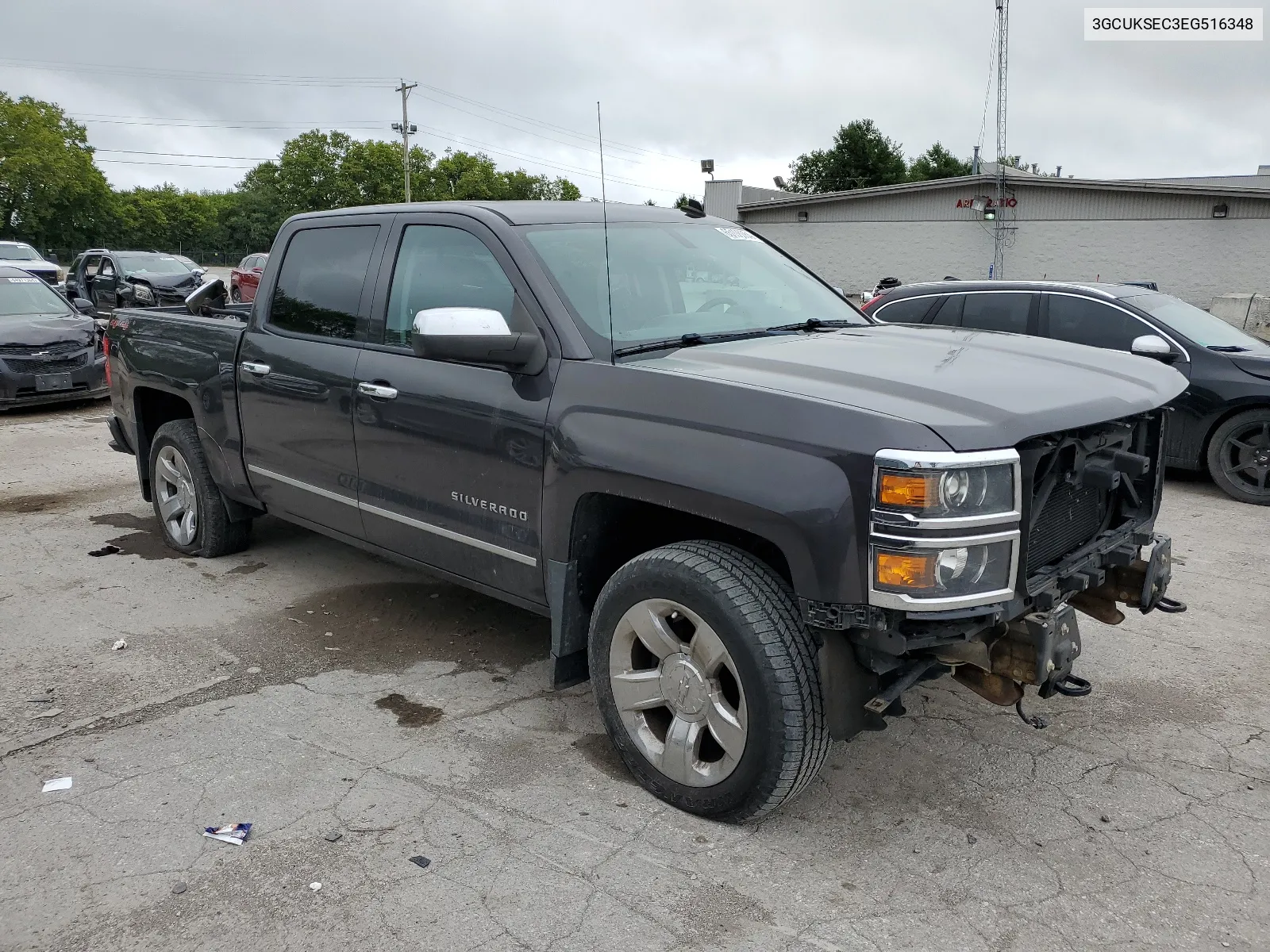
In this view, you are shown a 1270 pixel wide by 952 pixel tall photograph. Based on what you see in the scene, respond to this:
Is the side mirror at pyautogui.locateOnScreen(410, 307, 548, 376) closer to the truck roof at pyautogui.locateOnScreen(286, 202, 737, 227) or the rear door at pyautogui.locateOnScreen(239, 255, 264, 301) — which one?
the truck roof at pyautogui.locateOnScreen(286, 202, 737, 227)

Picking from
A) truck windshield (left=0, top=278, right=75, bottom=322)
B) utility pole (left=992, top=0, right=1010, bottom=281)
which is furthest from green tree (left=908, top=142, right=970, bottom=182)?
truck windshield (left=0, top=278, right=75, bottom=322)

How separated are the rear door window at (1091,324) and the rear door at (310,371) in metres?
5.76

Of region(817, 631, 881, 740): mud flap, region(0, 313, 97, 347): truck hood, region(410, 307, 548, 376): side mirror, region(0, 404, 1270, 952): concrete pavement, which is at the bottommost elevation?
region(0, 404, 1270, 952): concrete pavement

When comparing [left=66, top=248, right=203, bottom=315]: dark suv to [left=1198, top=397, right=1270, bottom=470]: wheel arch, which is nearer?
[left=1198, top=397, right=1270, bottom=470]: wheel arch

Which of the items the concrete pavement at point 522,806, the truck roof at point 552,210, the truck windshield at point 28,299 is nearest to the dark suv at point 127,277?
the truck windshield at point 28,299

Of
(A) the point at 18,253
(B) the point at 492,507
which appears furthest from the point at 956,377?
(A) the point at 18,253

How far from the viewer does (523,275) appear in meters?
3.58

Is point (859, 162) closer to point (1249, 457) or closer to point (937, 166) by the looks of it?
point (937, 166)

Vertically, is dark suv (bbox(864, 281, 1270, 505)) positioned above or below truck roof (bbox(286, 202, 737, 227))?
below

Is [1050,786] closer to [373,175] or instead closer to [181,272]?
[181,272]

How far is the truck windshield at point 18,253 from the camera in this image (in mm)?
23016

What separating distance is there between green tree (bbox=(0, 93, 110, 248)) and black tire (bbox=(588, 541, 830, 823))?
229 feet

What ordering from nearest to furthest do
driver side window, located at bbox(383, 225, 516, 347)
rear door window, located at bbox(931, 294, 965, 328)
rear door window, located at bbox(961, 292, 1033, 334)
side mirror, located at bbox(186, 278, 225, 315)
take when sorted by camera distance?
driver side window, located at bbox(383, 225, 516, 347)
side mirror, located at bbox(186, 278, 225, 315)
rear door window, located at bbox(961, 292, 1033, 334)
rear door window, located at bbox(931, 294, 965, 328)

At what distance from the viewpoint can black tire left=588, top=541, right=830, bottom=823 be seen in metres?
2.82
